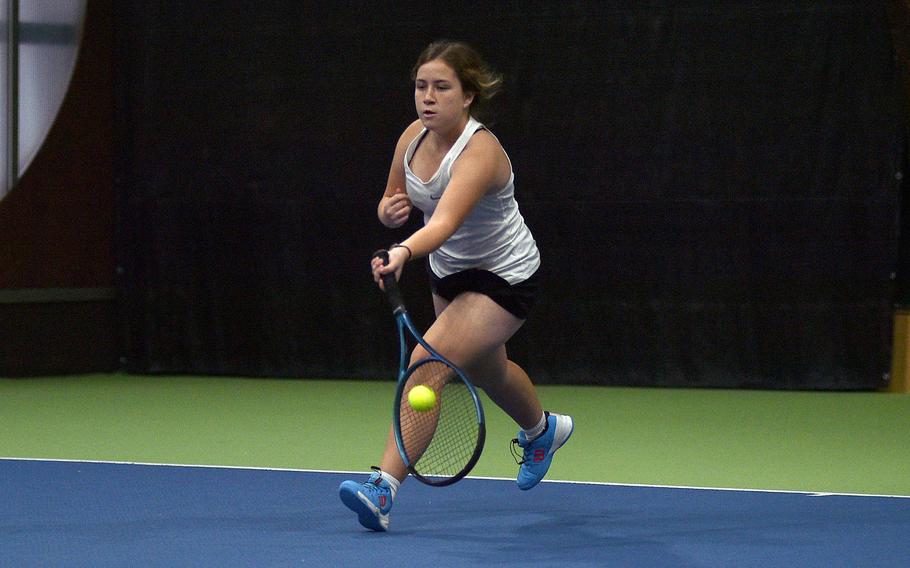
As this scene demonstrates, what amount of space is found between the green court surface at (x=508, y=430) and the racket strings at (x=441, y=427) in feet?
3.15

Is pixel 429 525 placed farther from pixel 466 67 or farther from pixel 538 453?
pixel 466 67

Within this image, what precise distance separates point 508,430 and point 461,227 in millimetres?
2227

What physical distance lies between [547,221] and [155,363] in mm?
2286

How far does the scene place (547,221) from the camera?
745 centimetres

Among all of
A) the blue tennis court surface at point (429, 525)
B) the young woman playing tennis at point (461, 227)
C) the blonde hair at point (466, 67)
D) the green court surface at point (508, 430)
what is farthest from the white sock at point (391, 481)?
the green court surface at point (508, 430)

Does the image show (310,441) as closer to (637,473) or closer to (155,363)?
(637,473)

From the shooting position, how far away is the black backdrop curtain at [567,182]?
7125 mm

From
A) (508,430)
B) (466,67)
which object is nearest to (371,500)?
(466,67)

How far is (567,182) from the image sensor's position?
7430mm

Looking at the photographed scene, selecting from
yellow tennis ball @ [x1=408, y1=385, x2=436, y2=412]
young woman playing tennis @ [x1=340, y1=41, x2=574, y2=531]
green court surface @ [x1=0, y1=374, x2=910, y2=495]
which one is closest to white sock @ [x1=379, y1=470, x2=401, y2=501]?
young woman playing tennis @ [x1=340, y1=41, x2=574, y2=531]

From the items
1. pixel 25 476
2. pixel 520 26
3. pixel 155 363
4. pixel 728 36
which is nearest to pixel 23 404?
pixel 155 363

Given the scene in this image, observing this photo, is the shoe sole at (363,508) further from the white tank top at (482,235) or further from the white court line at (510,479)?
the white court line at (510,479)

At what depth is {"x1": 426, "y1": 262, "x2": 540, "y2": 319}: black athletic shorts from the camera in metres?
3.83

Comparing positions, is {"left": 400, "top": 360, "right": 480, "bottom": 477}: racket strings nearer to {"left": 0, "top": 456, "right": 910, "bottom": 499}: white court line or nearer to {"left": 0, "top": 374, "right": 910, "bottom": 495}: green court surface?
{"left": 0, "top": 456, "right": 910, "bottom": 499}: white court line
